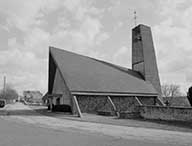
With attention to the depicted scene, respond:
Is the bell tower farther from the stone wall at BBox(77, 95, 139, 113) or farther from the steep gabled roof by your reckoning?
the stone wall at BBox(77, 95, 139, 113)

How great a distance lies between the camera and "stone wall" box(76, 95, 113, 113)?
22.2 metres

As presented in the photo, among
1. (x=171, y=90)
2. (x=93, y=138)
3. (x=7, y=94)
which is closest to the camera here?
(x=93, y=138)

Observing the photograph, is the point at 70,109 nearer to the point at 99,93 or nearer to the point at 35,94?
the point at 99,93

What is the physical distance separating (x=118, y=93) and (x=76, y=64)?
277 inches

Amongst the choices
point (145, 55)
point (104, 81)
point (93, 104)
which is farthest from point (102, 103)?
point (145, 55)

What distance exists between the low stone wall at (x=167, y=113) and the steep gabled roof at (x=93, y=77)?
688 cm

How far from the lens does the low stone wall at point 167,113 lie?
1488 cm

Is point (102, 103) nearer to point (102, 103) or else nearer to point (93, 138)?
point (102, 103)

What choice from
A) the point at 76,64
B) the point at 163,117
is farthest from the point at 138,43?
the point at 163,117

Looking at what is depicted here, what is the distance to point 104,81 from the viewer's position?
84.9 ft

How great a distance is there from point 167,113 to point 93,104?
9.08m

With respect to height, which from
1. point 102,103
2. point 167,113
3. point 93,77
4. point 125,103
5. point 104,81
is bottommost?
point 167,113

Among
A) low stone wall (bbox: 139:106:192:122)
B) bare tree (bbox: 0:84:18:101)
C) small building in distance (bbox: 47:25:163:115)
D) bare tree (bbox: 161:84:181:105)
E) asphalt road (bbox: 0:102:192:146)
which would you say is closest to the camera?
asphalt road (bbox: 0:102:192:146)

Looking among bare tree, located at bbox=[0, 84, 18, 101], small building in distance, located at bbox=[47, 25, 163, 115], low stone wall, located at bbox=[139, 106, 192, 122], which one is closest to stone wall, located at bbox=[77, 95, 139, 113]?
small building in distance, located at bbox=[47, 25, 163, 115]
